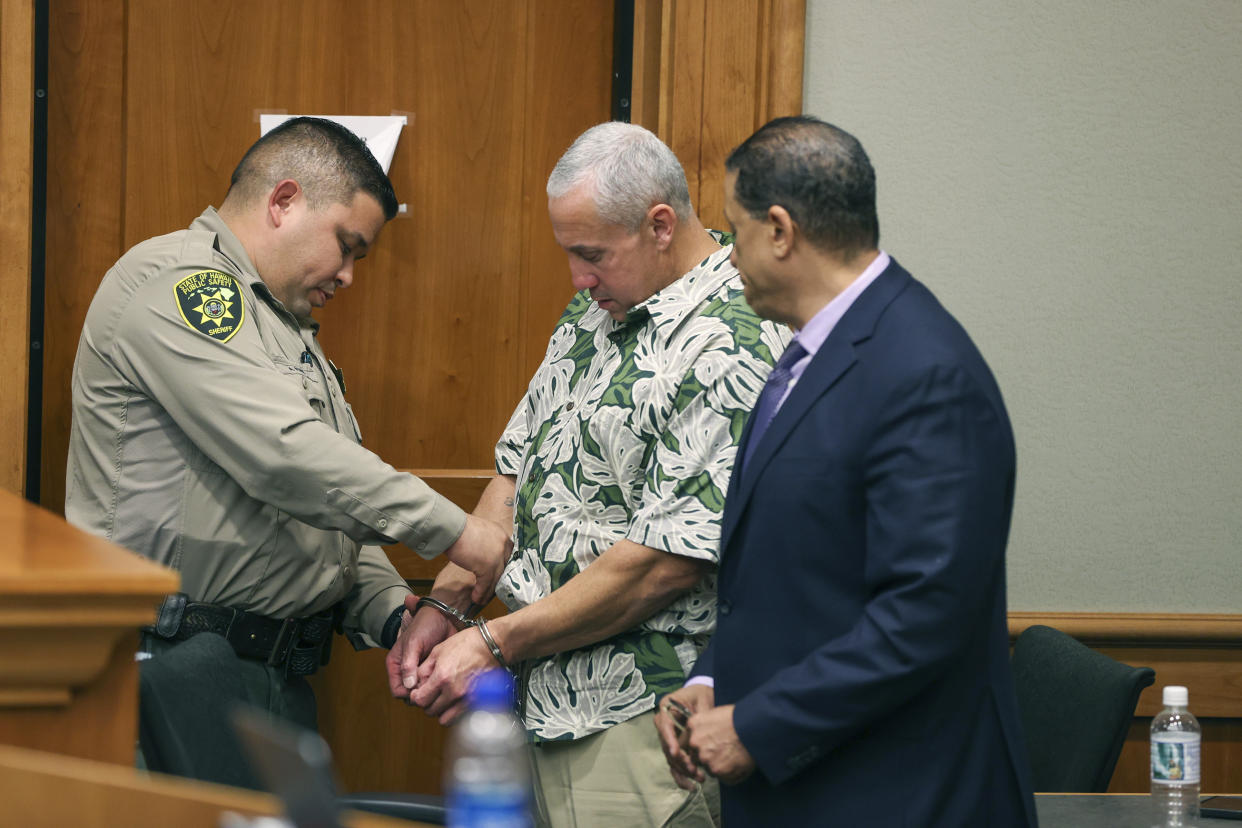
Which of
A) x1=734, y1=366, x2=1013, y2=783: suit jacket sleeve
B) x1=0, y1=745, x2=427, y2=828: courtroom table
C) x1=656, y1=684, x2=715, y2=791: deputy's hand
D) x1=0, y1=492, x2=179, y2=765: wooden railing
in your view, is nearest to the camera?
x1=0, y1=745, x2=427, y2=828: courtroom table

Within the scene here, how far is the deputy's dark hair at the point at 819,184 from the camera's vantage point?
1585mm

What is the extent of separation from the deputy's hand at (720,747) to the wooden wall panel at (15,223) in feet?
5.93

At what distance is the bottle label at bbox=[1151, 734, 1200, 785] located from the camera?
1.90 m

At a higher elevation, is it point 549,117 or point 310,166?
point 549,117

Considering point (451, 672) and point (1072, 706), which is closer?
point (451, 672)

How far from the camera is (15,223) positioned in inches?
108

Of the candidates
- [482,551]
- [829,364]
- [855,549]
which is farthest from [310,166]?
[855,549]

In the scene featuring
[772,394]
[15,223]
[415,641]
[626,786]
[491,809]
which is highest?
[15,223]

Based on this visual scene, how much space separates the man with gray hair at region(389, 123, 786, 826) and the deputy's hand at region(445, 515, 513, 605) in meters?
0.12

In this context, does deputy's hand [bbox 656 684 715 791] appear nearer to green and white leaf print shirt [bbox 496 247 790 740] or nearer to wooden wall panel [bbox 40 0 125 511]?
green and white leaf print shirt [bbox 496 247 790 740]

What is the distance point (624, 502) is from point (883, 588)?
0.61 metres

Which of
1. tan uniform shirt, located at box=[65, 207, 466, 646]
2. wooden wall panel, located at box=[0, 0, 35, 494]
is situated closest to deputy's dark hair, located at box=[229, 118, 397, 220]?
tan uniform shirt, located at box=[65, 207, 466, 646]

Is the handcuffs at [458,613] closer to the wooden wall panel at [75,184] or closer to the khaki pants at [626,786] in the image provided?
the khaki pants at [626,786]

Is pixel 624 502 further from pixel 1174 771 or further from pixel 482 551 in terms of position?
pixel 1174 771
